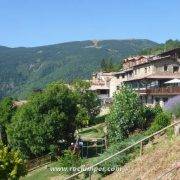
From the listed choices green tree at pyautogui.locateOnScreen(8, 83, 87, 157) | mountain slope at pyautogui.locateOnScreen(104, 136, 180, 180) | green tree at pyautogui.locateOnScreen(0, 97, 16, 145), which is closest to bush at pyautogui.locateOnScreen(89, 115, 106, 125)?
green tree at pyautogui.locateOnScreen(0, 97, 16, 145)

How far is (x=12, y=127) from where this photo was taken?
5125 cm

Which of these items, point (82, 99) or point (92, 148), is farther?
point (82, 99)

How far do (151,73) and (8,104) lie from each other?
22.3 metres

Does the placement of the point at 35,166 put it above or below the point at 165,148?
below

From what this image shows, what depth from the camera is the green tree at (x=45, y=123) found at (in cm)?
4788

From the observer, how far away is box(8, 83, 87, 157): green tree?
47.9 meters

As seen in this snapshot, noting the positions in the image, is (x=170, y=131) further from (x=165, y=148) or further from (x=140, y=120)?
(x=140, y=120)

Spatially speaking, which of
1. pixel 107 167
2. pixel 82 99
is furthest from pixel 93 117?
pixel 107 167

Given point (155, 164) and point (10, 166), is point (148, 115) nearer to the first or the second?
→ point (10, 166)

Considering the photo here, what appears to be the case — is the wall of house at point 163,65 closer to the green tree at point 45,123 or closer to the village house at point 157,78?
the village house at point 157,78

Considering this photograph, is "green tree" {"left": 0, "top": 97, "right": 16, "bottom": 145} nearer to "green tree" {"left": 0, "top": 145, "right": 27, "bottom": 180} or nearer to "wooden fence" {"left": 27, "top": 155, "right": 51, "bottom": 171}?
"wooden fence" {"left": 27, "top": 155, "right": 51, "bottom": 171}

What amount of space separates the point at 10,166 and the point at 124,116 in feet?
41.7

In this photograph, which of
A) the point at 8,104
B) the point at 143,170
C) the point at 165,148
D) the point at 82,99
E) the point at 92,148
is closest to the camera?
the point at 143,170

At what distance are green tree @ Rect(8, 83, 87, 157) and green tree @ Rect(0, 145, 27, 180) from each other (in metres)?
13.5
